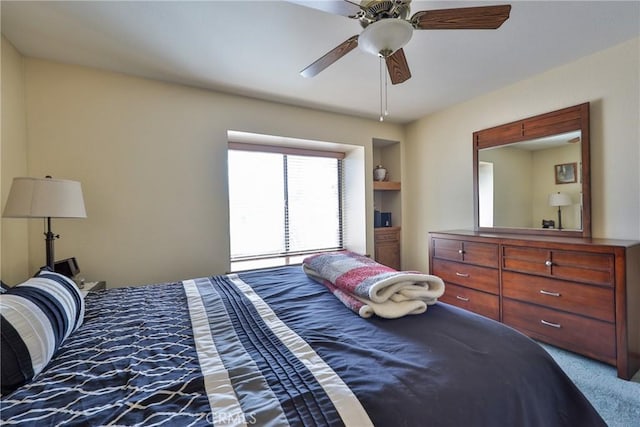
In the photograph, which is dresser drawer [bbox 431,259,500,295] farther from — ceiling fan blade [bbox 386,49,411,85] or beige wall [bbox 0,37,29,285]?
beige wall [bbox 0,37,29,285]

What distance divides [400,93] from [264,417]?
10.0ft

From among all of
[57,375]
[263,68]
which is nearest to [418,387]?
[57,375]

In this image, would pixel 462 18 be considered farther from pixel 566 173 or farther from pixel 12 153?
pixel 12 153

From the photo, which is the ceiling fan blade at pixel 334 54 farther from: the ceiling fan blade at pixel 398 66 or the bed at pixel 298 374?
the bed at pixel 298 374

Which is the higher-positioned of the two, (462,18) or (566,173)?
(462,18)

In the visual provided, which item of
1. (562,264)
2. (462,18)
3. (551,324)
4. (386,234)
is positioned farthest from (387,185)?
(462,18)

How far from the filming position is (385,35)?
52.9 inches

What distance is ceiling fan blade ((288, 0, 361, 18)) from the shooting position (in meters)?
1.28

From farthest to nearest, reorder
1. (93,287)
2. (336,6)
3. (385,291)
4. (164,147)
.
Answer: (164,147) < (93,287) < (336,6) < (385,291)

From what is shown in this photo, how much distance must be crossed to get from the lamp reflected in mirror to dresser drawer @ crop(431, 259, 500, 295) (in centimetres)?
78

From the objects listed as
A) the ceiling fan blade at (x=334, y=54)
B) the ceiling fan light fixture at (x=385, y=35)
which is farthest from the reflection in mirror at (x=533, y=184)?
the ceiling fan blade at (x=334, y=54)

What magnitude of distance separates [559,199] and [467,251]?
92 cm

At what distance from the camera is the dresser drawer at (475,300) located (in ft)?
8.10

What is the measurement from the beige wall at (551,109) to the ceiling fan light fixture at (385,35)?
204 cm
